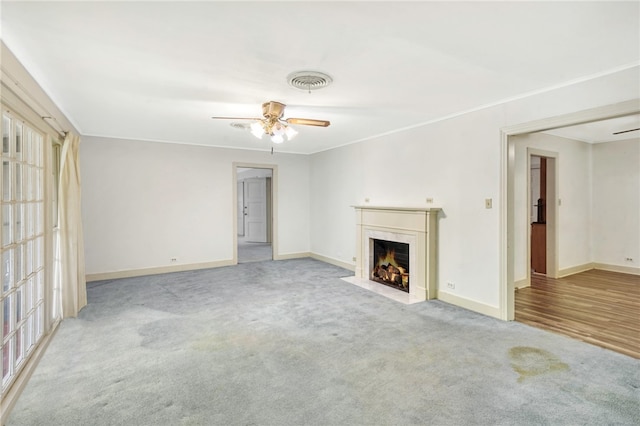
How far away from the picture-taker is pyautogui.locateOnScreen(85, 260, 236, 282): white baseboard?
5316 millimetres

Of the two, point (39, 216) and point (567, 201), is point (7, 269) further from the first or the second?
point (567, 201)

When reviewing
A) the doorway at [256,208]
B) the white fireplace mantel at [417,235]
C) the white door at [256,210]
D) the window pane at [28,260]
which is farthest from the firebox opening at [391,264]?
the white door at [256,210]

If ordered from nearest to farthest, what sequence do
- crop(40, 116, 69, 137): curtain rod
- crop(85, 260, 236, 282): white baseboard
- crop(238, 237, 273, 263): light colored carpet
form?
crop(40, 116, 69, 137): curtain rod, crop(85, 260, 236, 282): white baseboard, crop(238, 237, 273, 263): light colored carpet

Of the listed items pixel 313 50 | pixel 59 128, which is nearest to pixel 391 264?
pixel 313 50

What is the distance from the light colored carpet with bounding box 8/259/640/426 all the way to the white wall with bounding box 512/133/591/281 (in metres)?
1.98

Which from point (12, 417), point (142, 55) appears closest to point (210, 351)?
point (12, 417)

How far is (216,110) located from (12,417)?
3080 millimetres

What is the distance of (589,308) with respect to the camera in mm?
3889

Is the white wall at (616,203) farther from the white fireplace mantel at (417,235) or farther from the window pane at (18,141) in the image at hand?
the window pane at (18,141)

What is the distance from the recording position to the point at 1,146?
2170 mm

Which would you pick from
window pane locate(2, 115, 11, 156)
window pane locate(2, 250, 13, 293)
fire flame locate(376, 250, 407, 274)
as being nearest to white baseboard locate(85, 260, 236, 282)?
fire flame locate(376, 250, 407, 274)

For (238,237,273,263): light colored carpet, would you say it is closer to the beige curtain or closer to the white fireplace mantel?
the white fireplace mantel

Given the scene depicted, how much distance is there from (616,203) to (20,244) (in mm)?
8223

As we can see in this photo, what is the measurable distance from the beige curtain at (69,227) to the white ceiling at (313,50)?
2.01 feet
